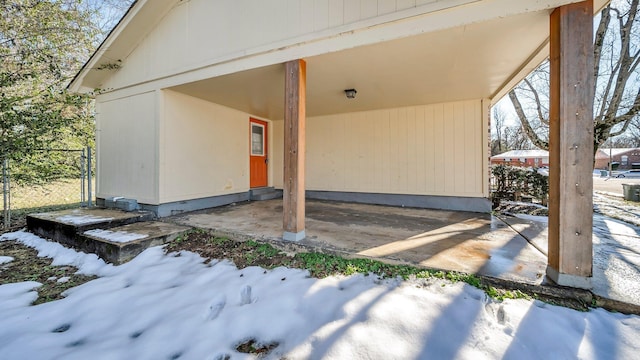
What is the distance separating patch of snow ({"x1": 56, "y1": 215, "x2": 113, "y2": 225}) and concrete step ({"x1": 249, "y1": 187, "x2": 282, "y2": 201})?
10.2 feet

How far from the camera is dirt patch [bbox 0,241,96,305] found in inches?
99.3

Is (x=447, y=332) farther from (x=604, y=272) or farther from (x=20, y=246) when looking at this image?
(x=20, y=246)

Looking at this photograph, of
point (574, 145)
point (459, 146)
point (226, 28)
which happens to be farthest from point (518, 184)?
point (226, 28)

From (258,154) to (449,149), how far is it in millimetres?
4703

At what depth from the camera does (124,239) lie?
3238 millimetres

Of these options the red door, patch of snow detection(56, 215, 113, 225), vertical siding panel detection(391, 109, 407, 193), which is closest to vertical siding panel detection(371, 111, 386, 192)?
vertical siding panel detection(391, 109, 407, 193)

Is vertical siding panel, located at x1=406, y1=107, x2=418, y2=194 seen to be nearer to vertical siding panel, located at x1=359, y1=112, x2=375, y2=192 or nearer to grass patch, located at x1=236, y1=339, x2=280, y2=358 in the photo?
vertical siding panel, located at x1=359, y1=112, x2=375, y2=192

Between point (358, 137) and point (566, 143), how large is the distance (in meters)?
4.52

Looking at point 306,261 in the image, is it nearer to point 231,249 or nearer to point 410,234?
point 231,249

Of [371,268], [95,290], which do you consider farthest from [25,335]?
[371,268]

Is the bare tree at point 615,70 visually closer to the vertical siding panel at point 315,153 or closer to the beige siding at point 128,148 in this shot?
the vertical siding panel at point 315,153

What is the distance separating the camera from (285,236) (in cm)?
327

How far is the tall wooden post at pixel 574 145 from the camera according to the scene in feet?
6.68

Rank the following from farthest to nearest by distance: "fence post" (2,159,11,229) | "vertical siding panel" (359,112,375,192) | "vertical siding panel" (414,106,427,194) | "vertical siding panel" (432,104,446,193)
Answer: "vertical siding panel" (359,112,375,192)
"vertical siding panel" (414,106,427,194)
"vertical siding panel" (432,104,446,193)
"fence post" (2,159,11,229)
